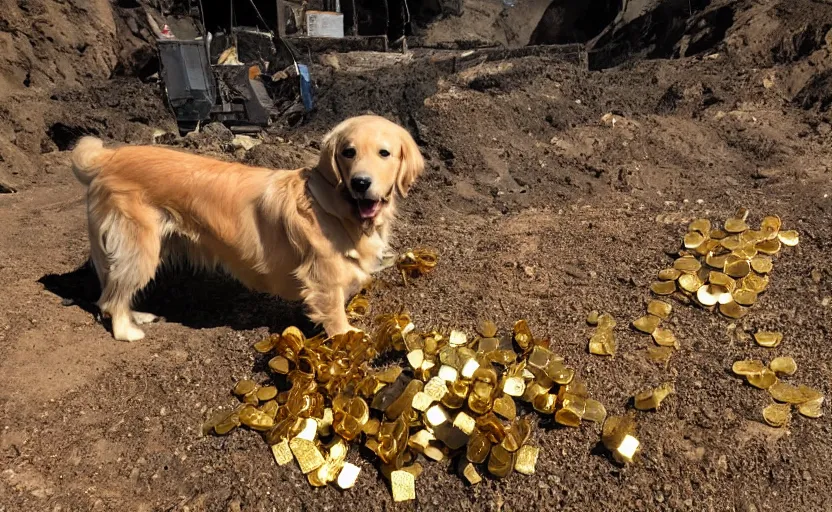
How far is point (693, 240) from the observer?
153 inches

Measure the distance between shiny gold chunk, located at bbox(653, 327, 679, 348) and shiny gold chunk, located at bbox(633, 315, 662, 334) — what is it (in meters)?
0.04

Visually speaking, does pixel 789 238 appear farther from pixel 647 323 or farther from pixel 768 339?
pixel 647 323

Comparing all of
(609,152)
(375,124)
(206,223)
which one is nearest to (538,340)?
(375,124)

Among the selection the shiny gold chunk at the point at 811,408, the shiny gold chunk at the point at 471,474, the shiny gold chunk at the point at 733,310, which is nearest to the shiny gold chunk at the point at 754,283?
the shiny gold chunk at the point at 733,310

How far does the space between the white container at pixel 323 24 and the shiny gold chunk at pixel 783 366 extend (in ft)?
37.4

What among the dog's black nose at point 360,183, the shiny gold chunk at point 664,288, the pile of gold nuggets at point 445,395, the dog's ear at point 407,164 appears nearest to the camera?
the pile of gold nuggets at point 445,395

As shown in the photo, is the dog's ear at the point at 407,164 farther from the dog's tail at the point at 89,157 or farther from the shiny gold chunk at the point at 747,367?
the shiny gold chunk at the point at 747,367

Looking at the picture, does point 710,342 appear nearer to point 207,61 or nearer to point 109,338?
point 109,338

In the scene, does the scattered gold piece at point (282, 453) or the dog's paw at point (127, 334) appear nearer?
Result: the scattered gold piece at point (282, 453)

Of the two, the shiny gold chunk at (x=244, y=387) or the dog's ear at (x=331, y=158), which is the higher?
the dog's ear at (x=331, y=158)

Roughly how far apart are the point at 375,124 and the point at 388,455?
1.68 meters

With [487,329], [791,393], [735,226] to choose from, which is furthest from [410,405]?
[735,226]

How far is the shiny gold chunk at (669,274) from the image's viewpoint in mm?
3631

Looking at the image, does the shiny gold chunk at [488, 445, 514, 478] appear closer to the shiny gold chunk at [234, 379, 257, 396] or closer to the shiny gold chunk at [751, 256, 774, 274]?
the shiny gold chunk at [234, 379, 257, 396]
